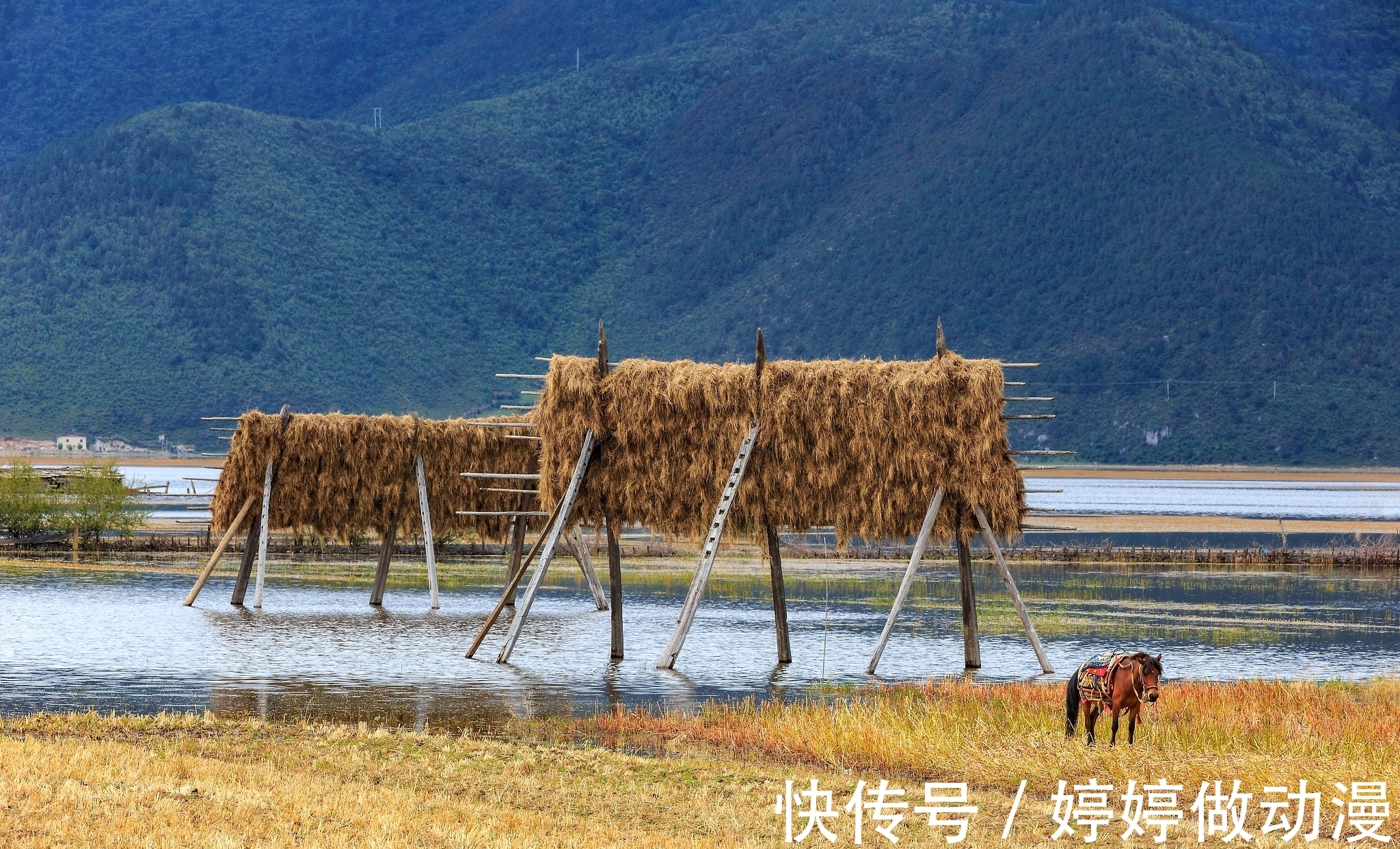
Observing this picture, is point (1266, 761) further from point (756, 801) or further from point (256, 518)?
point (256, 518)

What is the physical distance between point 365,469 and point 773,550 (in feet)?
37.5

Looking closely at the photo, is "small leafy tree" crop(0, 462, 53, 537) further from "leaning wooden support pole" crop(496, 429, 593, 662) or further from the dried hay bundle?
"leaning wooden support pole" crop(496, 429, 593, 662)

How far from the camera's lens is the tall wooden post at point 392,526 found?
31391 mm

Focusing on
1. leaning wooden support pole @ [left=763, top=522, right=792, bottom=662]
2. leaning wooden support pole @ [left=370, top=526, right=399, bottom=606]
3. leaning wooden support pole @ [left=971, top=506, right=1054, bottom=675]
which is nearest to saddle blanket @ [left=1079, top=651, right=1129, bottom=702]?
leaning wooden support pole @ [left=971, top=506, right=1054, bottom=675]

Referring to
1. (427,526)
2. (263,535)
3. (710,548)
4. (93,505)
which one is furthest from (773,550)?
(93,505)

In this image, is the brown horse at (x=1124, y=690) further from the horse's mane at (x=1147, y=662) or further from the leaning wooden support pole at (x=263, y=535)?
the leaning wooden support pole at (x=263, y=535)

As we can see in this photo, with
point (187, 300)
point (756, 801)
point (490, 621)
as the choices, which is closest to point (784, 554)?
point (490, 621)

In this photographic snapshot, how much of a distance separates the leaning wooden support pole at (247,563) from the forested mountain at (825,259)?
99.0 metres

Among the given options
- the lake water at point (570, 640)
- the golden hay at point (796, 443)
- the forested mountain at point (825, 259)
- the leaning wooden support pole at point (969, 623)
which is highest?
the forested mountain at point (825, 259)

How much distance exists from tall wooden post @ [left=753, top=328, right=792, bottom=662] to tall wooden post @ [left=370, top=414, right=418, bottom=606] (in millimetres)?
10591

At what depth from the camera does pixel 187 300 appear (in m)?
143

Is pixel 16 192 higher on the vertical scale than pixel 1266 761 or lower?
higher

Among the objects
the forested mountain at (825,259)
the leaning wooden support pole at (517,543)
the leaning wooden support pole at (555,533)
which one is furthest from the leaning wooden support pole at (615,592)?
the forested mountain at (825,259)

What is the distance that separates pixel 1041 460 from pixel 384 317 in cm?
5996
